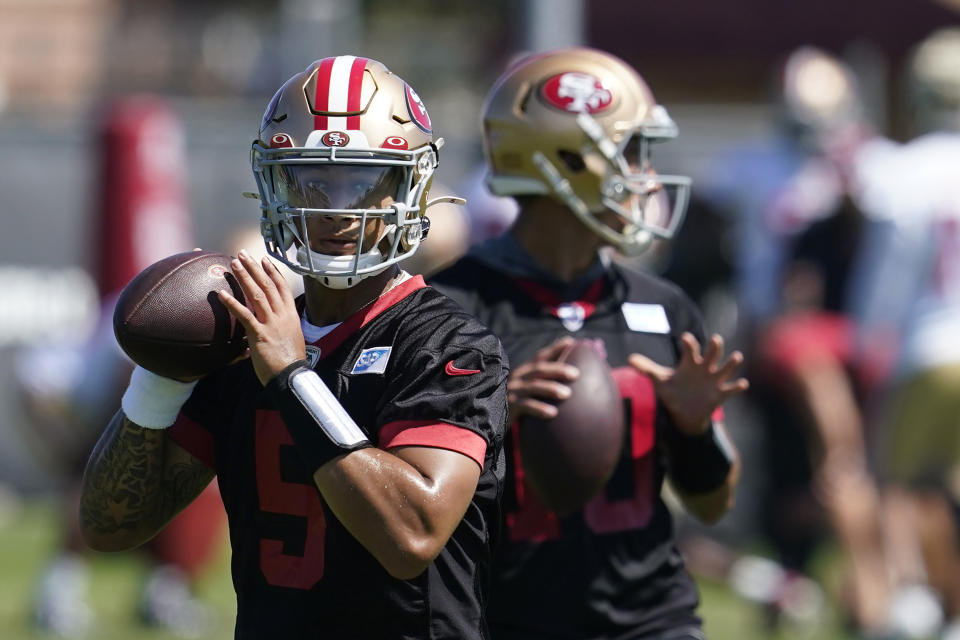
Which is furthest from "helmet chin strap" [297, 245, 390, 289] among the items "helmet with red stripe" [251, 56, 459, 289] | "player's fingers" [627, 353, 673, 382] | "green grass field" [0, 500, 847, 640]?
"green grass field" [0, 500, 847, 640]

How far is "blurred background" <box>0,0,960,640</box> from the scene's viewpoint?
24.5ft

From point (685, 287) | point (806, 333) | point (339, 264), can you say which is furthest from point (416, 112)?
point (685, 287)

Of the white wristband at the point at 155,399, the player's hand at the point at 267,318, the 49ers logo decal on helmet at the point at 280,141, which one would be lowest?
the white wristband at the point at 155,399

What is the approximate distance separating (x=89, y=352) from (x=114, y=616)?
1.29 metres

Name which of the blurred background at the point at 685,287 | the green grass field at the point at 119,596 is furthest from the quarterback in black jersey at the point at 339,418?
the green grass field at the point at 119,596

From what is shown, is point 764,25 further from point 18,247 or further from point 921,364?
point 921,364

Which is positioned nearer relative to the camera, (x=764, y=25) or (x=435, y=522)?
(x=435, y=522)

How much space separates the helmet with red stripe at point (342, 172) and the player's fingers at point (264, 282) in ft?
0.29

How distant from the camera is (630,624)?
384 centimetres

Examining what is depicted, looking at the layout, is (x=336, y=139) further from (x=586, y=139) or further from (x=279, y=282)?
(x=586, y=139)

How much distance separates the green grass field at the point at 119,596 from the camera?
24.4 feet

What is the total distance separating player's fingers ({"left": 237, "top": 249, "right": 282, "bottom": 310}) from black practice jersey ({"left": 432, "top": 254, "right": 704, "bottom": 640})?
37.1 inches

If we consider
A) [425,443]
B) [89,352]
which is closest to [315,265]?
[425,443]

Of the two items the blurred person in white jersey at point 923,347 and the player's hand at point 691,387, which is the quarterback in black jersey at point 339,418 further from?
the blurred person in white jersey at point 923,347
